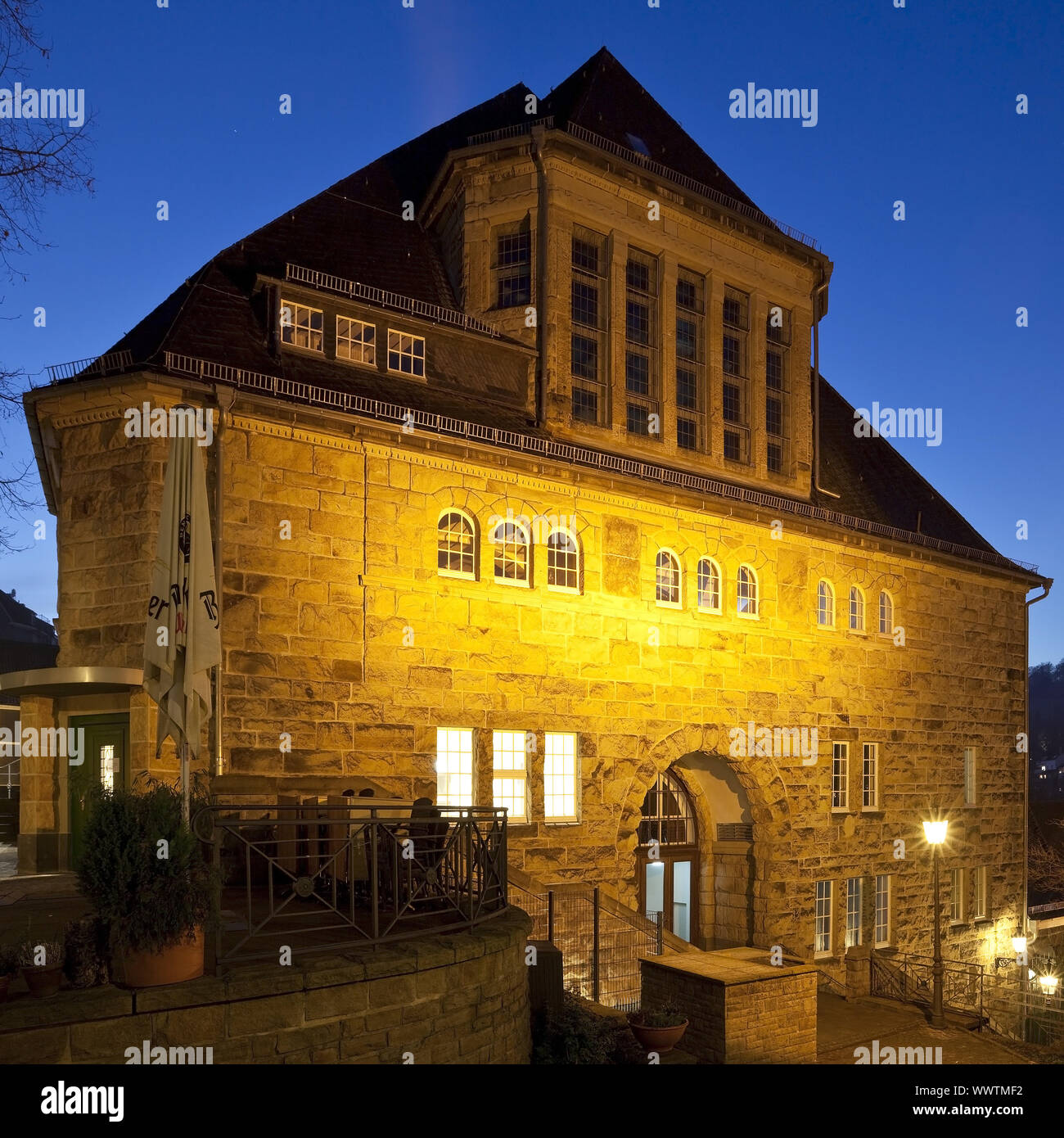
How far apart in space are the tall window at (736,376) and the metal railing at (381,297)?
5942 millimetres

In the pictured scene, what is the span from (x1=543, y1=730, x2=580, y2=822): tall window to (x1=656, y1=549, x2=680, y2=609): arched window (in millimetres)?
3285

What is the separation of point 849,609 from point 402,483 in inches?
453

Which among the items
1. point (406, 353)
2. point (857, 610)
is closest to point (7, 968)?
point (406, 353)

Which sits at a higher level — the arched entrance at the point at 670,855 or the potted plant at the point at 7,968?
the potted plant at the point at 7,968

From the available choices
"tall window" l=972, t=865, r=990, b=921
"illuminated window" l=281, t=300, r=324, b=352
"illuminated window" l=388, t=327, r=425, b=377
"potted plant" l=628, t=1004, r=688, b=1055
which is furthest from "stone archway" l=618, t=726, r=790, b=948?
"illuminated window" l=281, t=300, r=324, b=352

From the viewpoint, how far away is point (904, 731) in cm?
2406

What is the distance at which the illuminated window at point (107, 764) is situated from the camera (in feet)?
45.9

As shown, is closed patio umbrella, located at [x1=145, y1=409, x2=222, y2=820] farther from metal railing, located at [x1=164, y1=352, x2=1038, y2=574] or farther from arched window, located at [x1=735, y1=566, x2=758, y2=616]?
arched window, located at [x1=735, y1=566, x2=758, y2=616]

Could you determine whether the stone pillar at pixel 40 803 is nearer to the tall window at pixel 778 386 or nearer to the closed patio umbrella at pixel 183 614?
the closed patio umbrella at pixel 183 614

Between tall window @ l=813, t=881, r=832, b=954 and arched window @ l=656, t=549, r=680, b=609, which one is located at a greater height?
arched window @ l=656, t=549, r=680, b=609

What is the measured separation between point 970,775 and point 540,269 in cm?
1602

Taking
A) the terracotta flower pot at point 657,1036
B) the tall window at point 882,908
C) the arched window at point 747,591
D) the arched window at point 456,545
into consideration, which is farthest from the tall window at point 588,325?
the tall window at point 882,908

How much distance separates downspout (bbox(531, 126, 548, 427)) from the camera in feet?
63.5
